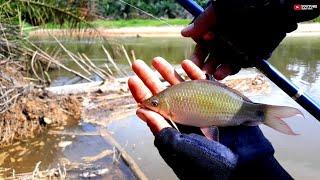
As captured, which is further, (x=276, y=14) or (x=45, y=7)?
(x=45, y=7)

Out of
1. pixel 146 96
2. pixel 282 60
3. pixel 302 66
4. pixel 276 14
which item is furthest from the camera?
pixel 282 60

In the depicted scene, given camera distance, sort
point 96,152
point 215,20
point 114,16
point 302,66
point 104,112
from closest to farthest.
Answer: point 215,20, point 96,152, point 104,112, point 302,66, point 114,16

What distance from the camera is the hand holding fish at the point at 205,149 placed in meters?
1.56

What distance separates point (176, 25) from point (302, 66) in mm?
18272

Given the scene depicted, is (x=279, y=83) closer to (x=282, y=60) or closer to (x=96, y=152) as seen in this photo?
(x=96, y=152)

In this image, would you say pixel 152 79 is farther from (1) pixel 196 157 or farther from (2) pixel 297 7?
(2) pixel 297 7

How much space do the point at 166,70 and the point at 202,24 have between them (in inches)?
9.0

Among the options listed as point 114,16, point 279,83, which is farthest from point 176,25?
point 279,83

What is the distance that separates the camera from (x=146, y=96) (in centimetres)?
185

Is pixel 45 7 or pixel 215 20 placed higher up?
pixel 215 20

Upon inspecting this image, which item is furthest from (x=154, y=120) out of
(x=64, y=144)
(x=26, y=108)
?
(x=26, y=108)

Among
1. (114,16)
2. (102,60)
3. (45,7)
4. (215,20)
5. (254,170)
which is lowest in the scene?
(114,16)

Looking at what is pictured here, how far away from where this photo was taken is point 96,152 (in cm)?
761

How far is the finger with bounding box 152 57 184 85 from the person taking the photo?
5.98 ft
